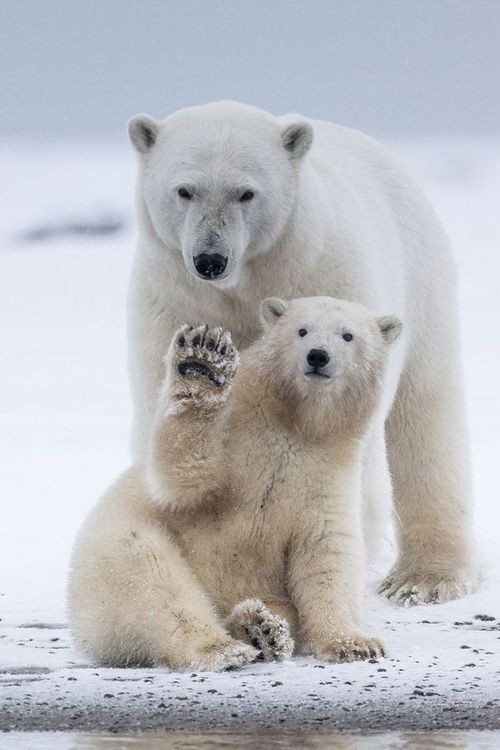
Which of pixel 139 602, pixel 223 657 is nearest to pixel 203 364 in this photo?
pixel 139 602

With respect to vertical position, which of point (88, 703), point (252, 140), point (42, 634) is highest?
point (252, 140)

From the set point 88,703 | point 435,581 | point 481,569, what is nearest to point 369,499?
point 435,581

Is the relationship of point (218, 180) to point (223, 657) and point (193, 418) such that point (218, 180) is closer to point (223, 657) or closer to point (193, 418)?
point (193, 418)

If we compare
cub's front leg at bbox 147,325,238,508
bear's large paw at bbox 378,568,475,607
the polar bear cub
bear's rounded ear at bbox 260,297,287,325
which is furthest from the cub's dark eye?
bear's large paw at bbox 378,568,475,607

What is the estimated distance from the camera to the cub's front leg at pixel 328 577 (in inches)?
169

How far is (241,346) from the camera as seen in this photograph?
5.35m

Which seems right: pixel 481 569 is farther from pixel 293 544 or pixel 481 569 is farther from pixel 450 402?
pixel 293 544

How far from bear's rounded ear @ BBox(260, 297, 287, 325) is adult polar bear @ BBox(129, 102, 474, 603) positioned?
7.8 inches

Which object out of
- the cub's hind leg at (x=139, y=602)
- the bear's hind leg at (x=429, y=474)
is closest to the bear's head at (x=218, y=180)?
the cub's hind leg at (x=139, y=602)

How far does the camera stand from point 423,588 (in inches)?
240

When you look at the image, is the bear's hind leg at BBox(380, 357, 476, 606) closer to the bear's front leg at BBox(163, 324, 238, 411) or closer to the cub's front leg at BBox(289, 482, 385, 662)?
the cub's front leg at BBox(289, 482, 385, 662)

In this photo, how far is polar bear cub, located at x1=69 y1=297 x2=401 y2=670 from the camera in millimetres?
4234

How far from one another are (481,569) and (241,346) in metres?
2.00

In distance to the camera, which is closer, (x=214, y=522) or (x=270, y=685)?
(x=270, y=685)
